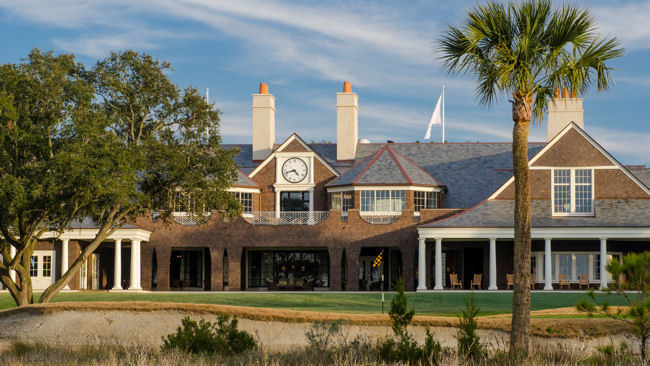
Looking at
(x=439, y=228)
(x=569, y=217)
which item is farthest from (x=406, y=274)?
(x=569, y=217)

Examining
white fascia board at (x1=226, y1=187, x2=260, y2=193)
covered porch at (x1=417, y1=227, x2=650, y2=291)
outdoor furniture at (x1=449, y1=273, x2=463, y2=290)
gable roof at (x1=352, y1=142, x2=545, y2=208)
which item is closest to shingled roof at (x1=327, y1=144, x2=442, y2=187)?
gable roof at (x1=352, y1=142, x2=545, y2=208)

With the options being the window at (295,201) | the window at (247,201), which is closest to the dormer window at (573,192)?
the window at (295,201)

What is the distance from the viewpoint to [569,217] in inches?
1631

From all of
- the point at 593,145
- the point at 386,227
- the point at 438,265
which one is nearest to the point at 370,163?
the point at 386,227

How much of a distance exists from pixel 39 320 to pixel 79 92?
793cm

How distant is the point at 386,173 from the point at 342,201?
282 centimetres

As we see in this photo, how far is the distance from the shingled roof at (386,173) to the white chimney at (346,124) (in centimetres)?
285

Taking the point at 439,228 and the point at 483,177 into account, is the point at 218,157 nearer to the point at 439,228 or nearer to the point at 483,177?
the point at 439,228

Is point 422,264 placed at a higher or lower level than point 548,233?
lower

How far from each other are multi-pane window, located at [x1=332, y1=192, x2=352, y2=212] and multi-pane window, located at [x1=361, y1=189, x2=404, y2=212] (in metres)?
0.97

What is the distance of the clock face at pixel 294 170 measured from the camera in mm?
47875

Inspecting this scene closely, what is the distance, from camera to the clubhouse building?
41.3 meters

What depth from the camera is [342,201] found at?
46.1 meters

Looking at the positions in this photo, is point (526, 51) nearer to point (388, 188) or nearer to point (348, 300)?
point (348, 300)
